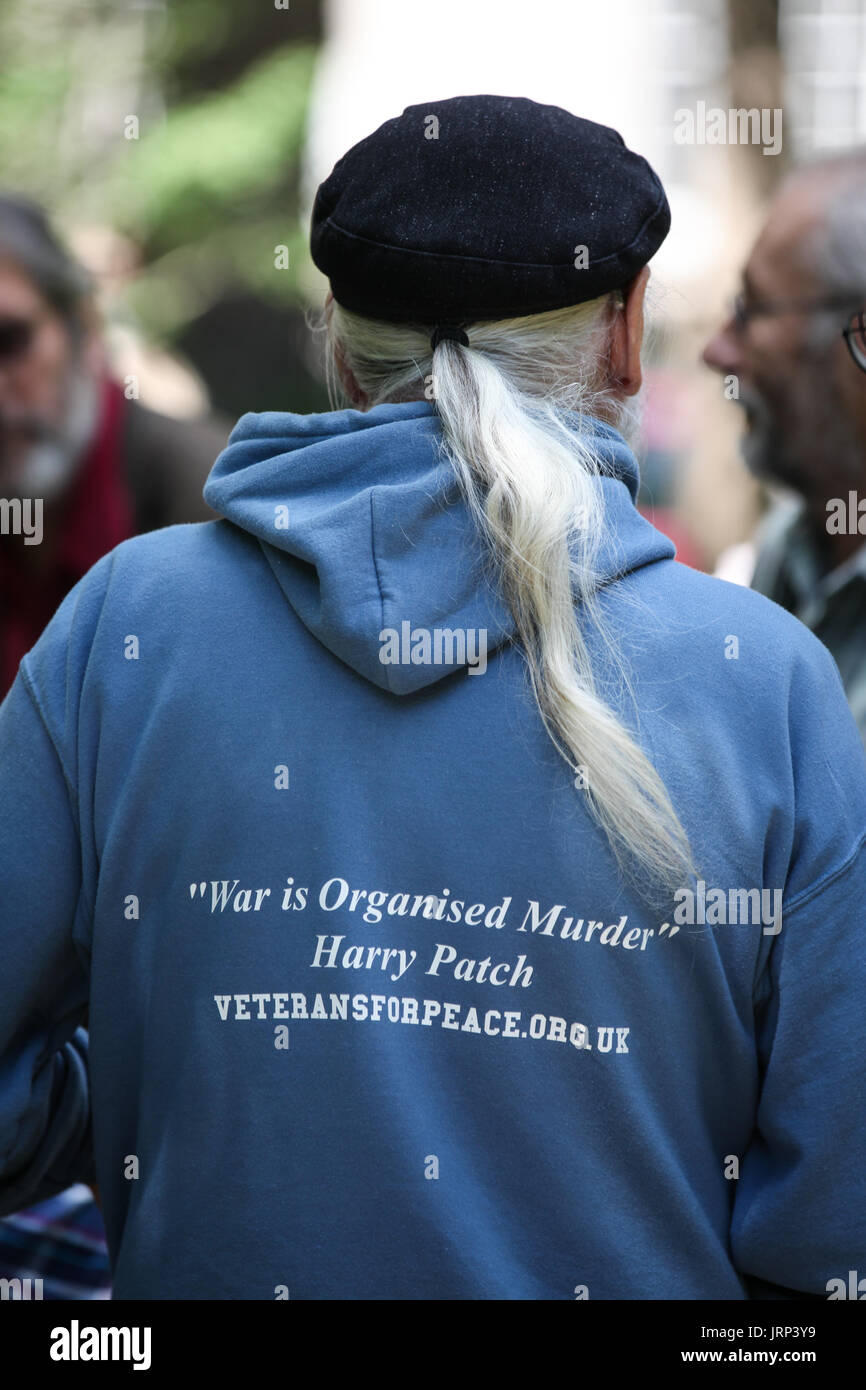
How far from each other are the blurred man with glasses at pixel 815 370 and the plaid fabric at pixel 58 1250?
149 centimetres

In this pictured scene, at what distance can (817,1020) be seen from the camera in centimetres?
129

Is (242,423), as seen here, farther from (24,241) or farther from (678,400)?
(678,400)

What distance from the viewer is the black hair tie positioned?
129 centimetres

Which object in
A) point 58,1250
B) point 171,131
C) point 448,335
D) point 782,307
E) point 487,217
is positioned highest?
point 171,131

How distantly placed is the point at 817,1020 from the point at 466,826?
38cm

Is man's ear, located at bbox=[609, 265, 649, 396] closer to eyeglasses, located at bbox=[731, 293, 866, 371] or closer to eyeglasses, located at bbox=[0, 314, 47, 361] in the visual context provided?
eyeglasses, located at bbox=[731, 293, 866, 371]

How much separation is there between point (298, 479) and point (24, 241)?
2335 mm

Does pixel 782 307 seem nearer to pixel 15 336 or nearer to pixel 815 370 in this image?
pixel 815 370

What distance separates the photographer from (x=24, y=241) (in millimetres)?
3285

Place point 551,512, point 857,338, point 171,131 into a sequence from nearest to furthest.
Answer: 1. point 551,512
2. point 857,338
3. point 171,131

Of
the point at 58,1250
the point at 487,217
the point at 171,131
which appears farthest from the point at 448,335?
the point at 171,131

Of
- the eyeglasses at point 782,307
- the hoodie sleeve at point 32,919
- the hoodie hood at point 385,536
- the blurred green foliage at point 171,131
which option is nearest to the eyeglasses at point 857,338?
the eyeglasses at point 782,307

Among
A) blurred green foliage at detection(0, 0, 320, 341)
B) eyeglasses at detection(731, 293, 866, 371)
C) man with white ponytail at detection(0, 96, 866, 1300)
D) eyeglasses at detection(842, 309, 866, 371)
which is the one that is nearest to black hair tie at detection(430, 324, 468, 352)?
man with white ponytail at detection(0, 96, 866, 1300)

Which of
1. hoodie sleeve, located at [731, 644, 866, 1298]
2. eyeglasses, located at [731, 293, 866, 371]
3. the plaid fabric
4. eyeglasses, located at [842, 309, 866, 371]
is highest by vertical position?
eyeglasses, located at [731, 293, 866, 371]
